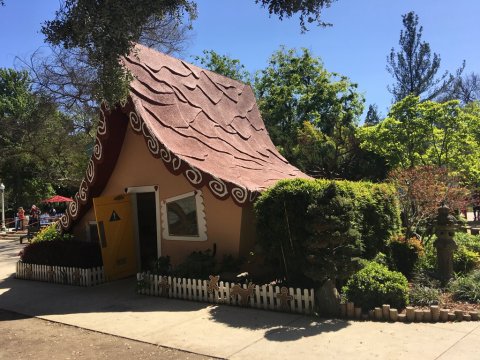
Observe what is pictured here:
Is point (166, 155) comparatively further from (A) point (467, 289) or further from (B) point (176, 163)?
(A) point (467, 289)

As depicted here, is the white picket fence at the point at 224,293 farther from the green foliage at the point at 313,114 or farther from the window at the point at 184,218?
the green foliage at the point at 313,114

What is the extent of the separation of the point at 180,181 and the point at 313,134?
13.8 meters

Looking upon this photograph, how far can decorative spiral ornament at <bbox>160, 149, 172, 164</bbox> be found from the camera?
9.78m

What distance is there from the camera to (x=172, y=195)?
10.7 metres

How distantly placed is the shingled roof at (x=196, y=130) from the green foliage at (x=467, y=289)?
3.95 m

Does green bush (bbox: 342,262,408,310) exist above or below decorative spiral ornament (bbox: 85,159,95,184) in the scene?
below

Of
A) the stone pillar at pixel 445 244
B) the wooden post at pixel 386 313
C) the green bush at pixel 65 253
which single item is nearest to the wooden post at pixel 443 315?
the wooden post at pixel 386 313

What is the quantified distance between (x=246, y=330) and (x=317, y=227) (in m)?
1.89

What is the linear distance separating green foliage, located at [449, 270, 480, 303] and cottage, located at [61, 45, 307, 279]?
3.96m

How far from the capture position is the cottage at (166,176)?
31.7ft

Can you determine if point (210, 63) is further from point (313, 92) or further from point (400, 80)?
point (400, 80)

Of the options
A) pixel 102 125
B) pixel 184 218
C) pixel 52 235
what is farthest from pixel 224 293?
pixel 52 235

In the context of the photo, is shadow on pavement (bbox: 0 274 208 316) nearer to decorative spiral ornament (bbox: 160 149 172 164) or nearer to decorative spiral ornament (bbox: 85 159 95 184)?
decorative spiral ornament (bbox: 85 159 95 184)

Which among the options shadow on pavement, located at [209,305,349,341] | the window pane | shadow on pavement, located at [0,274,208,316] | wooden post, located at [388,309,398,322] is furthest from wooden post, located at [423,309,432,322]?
the window pane
